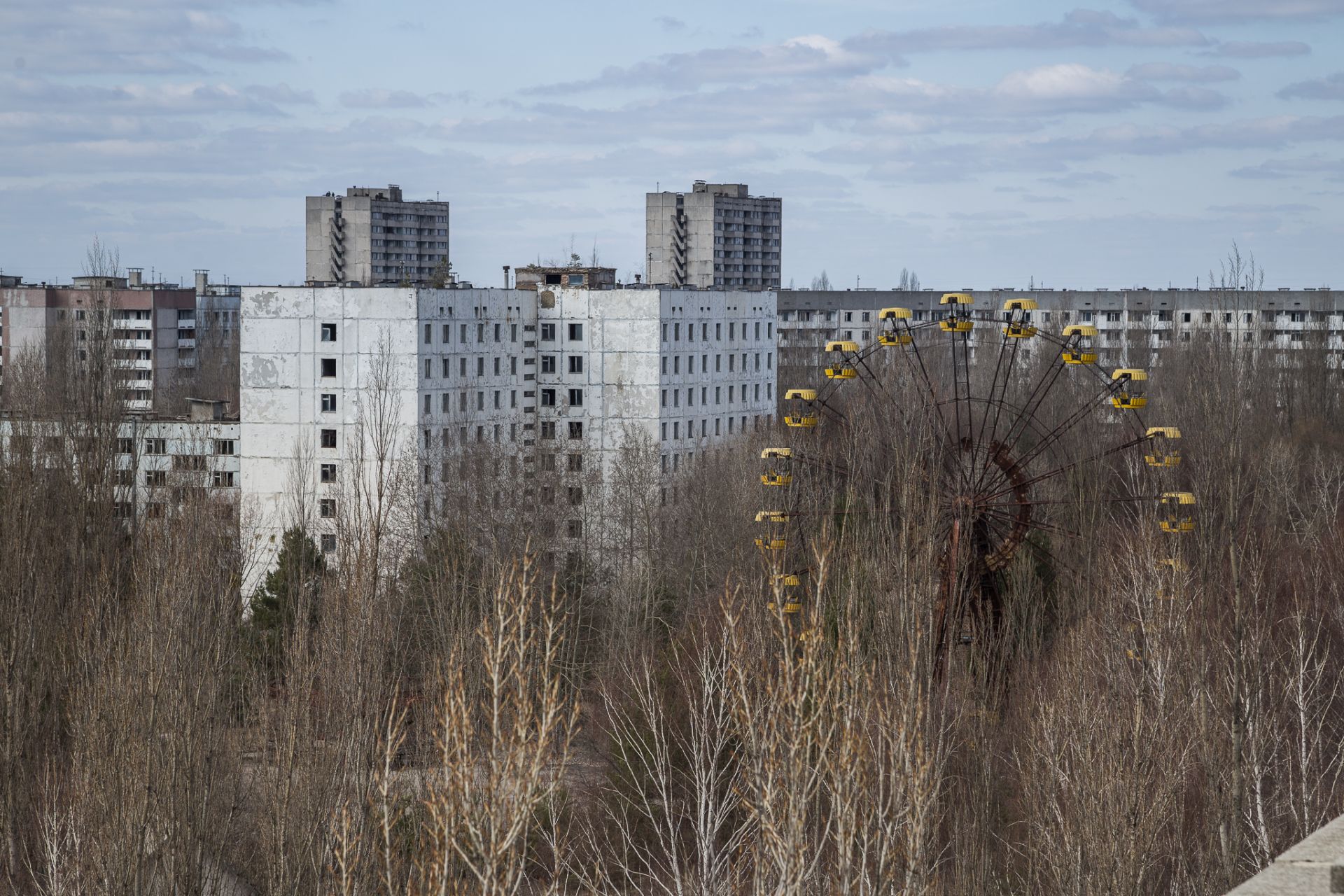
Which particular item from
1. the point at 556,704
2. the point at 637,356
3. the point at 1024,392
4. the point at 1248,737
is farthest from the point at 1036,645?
the point at 637,356

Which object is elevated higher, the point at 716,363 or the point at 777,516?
the point at 716,363

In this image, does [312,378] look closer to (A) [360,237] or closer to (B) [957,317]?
(B) [957,317]

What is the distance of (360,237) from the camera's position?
11656 cm

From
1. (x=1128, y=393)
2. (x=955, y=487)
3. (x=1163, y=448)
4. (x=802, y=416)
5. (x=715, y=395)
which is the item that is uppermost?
(x=1128, y=393)

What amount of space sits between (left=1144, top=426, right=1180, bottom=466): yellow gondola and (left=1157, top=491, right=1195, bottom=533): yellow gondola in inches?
20.6

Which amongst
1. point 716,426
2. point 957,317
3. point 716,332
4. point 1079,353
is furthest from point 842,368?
point 716,426

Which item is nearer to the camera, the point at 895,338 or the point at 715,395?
the point at 895,338

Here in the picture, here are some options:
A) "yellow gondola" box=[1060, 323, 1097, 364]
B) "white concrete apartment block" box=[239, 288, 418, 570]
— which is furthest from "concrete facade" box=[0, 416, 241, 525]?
"yellow gondola" box=[1060, 323, 1097, 364]

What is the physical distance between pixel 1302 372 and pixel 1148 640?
49.3 m

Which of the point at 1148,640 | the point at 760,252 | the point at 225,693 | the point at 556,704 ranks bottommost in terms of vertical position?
the point at 225,693

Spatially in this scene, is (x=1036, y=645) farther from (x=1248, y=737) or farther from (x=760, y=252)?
(x=760, y=252)

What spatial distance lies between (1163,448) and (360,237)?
95.6 meters

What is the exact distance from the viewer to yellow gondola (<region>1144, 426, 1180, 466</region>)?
24484 millimetres

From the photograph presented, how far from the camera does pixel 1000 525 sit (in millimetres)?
23734
